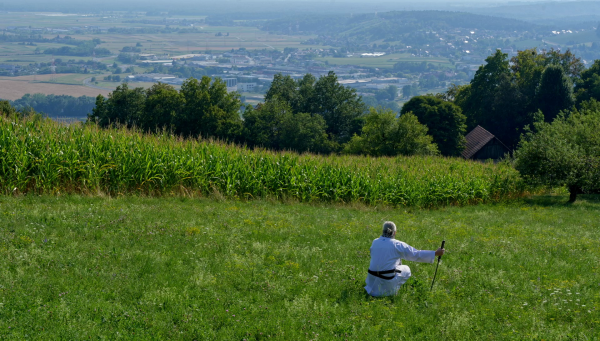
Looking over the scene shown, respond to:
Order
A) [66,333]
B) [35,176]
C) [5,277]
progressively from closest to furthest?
[66,333] → [5,277] → [35,176]

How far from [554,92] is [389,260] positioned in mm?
74481

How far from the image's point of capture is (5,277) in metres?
9.89

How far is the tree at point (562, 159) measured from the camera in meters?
26.9

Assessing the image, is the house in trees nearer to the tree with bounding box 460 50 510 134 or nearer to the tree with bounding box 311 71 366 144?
the tree with bounding box 460 50 510 134

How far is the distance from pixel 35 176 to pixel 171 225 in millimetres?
6360

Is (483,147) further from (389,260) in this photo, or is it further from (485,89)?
(389,260)

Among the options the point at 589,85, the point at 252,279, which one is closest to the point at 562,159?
the point at 252,279

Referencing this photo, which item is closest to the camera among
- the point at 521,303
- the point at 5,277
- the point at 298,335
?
the point at 298,335

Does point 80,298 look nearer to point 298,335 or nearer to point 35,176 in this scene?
point 298,335

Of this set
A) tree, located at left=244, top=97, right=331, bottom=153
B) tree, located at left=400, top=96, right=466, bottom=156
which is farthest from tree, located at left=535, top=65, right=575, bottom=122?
tree, located at left=244, top=97, right=331, bottom=153

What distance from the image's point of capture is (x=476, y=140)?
7362 centimetres

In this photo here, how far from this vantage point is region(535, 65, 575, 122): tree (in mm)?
74062

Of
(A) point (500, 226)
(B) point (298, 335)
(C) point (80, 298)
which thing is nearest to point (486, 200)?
(A) point (500, 226)

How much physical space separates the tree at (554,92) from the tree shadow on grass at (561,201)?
5002 cm
